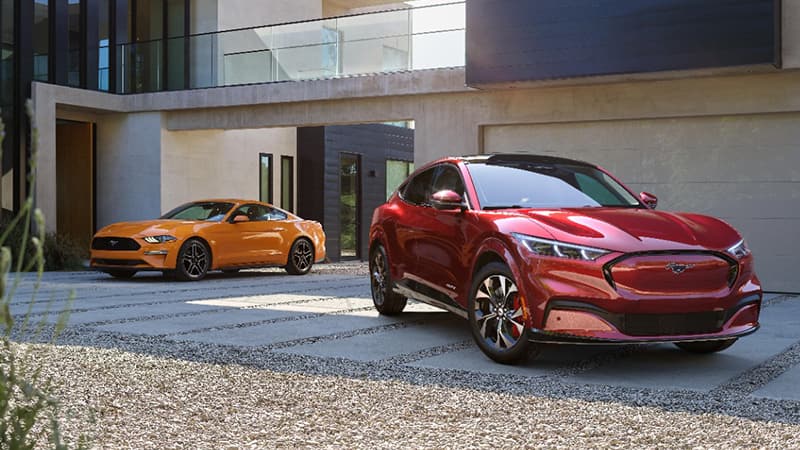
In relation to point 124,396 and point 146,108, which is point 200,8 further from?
point 124,396

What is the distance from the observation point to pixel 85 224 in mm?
21766

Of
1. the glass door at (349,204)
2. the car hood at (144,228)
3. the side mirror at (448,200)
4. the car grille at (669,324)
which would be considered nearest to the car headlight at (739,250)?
the car grille at (669,324)

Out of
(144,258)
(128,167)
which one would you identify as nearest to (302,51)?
(128,167)

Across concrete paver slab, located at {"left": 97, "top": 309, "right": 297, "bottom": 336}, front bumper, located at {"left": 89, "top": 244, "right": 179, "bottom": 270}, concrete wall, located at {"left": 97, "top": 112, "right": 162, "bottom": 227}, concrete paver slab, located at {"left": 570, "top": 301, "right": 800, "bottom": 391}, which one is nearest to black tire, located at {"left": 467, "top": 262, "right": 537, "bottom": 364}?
concrete paver slab, located at {"left": 570, "top": 301, "right": 800, "bottom": 391}

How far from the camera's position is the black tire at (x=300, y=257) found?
1644 cm

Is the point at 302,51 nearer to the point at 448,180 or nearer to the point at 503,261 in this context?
the point at 448,180

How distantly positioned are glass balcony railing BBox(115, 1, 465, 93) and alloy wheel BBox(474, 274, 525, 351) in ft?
32.0

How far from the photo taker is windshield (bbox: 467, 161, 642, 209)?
23.9 ft

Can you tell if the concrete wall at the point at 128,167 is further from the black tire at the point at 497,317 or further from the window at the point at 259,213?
the black tire at the point at 497,317

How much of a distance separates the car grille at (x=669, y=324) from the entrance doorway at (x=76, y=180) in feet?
58.3

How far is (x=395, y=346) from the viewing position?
7504mm

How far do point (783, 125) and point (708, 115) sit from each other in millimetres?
1053

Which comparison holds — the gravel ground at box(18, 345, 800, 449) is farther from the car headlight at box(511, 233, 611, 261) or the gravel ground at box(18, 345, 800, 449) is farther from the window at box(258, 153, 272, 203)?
the window at box(258, 153, 272, 203)

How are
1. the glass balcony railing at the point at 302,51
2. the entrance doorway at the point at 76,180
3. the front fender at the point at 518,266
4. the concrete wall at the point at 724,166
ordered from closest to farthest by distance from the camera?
the front fender at the point at 518,266, the concrete wall at the point at 724,166, the glass balcony railing at the point at 302,51, the entrance doorway at the point at 76,180
